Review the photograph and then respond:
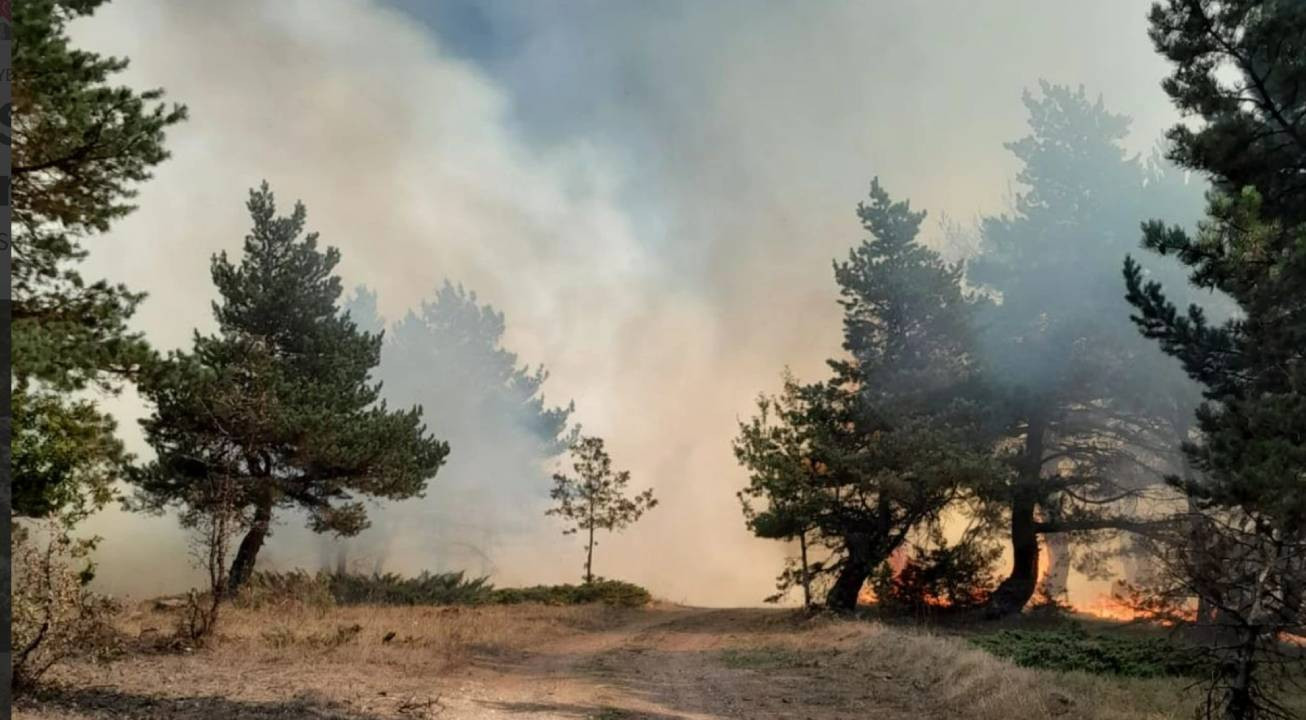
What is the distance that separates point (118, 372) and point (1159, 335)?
17497mm

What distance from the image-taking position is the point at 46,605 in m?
8.67

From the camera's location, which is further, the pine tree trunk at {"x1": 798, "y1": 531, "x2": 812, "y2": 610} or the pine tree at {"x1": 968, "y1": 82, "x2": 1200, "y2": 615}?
the pine tree trunk at {"x1": 798, "y1": 531, "x2": 812, "y2": 610}

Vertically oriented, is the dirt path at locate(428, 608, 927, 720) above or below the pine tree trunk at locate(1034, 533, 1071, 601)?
below

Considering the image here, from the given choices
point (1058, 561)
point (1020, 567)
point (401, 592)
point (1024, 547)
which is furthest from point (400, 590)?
point (1058, 561)

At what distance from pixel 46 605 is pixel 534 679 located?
7.09m

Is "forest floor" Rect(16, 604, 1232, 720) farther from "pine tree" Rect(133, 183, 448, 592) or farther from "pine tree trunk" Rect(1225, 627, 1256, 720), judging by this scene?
"pine tree" Rect(133, 183, 448, 592)

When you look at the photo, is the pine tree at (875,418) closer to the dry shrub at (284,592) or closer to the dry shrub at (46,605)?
the dry shrub at (284,592)

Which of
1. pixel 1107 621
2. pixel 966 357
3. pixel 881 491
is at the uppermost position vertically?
pixel 966 357

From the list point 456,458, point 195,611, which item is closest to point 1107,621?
point 195,611

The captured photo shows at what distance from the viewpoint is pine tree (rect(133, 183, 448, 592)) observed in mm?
21750

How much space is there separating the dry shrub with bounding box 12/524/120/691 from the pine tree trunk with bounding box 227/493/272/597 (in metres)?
14.3

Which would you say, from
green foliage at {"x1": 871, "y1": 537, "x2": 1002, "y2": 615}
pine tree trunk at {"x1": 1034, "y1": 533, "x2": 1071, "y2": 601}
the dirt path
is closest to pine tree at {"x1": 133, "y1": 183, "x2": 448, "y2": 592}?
the dirt path

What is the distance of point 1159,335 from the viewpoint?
1511 centimetres

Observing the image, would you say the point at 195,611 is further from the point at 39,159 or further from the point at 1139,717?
the point at 1139,717
